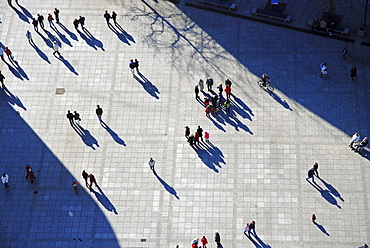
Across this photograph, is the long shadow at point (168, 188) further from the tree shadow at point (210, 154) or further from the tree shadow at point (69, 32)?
the tree shadow at point (69, 32)

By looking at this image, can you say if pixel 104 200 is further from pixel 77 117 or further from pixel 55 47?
pixel 55 47

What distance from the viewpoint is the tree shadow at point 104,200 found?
53281 millimetres

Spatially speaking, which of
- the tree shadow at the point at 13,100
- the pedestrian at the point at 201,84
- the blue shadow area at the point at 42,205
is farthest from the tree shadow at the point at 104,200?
the pedestrian at the point at 201,84

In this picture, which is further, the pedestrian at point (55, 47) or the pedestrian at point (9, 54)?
the pedestrian at point (55, 47)

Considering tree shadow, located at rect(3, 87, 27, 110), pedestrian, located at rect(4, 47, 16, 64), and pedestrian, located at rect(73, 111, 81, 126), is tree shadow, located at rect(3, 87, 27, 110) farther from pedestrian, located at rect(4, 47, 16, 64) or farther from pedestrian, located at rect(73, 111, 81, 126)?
pedestrian, located at rect(73, 111, 81, 126)

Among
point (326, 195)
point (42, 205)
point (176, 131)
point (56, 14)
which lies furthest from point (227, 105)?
point (56, 14)

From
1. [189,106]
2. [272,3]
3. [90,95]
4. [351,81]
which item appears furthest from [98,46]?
[351,81]

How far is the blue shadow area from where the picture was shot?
5169 cm

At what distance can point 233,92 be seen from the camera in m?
60.6

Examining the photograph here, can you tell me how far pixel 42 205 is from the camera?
2114 inches

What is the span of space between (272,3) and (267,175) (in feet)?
65.1

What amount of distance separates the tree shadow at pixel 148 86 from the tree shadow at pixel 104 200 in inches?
423

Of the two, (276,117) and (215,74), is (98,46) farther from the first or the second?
(276,117)

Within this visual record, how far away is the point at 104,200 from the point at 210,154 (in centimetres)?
940
